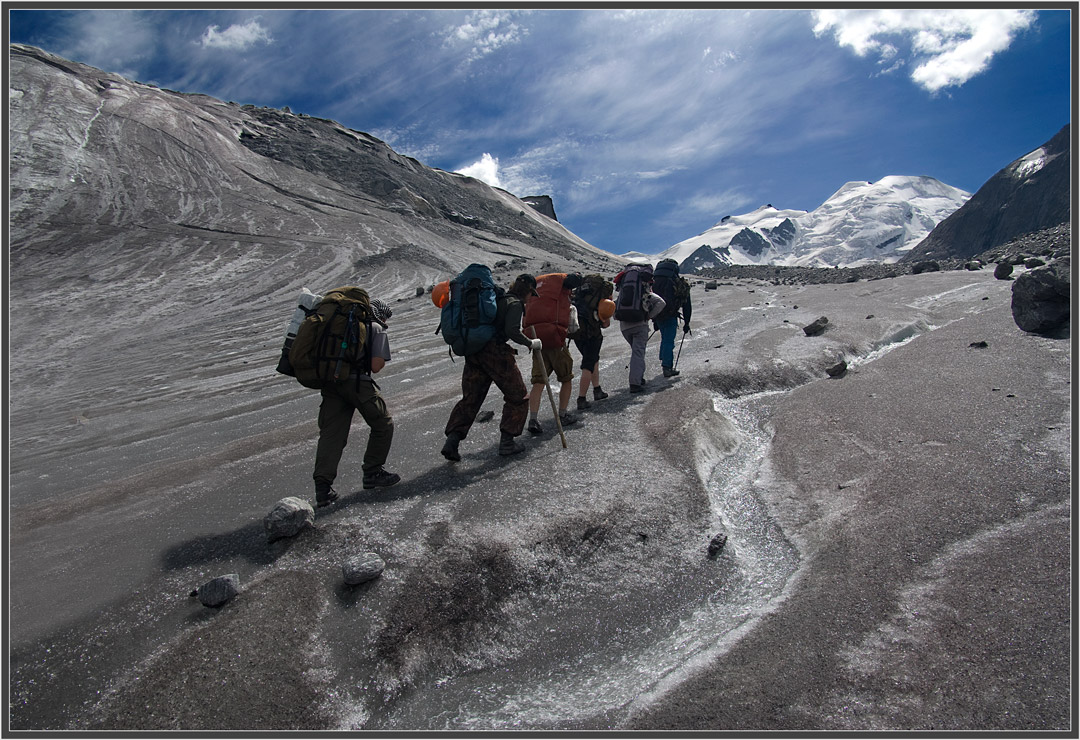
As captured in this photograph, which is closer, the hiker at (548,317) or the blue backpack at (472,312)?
the blue backpack at (472,312)

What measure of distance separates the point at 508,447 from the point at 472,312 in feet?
5.00

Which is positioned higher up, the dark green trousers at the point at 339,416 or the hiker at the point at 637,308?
the hiker at the point at 637,308

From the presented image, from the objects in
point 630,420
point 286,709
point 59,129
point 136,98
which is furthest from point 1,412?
point 136,98

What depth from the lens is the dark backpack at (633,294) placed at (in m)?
8.46

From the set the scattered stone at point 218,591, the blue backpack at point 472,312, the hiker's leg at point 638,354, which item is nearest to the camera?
the scattered stone at point 218,591

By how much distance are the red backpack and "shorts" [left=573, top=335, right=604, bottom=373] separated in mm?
967

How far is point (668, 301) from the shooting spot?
9.38 meters

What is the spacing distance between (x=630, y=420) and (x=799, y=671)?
4.30 m

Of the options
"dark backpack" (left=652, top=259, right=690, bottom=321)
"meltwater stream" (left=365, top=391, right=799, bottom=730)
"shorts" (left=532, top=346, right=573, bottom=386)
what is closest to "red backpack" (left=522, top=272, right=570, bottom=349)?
"shorts" (left=532, top=346, right=573, bottom=386)

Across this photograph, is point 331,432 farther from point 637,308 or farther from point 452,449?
point 637,308

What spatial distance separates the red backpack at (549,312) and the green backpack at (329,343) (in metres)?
2.44

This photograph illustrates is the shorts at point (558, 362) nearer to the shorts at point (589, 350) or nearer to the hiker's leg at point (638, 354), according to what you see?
the shorts at point (589, 350)

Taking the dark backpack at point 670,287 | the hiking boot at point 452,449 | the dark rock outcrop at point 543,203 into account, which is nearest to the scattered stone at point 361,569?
the hiking boot at point 452,449

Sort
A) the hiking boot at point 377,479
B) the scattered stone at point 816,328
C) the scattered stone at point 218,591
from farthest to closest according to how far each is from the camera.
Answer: the scattered stone at point 816,328 < the hiking boot at point 377,479 < the scattered stone at point 218,591
